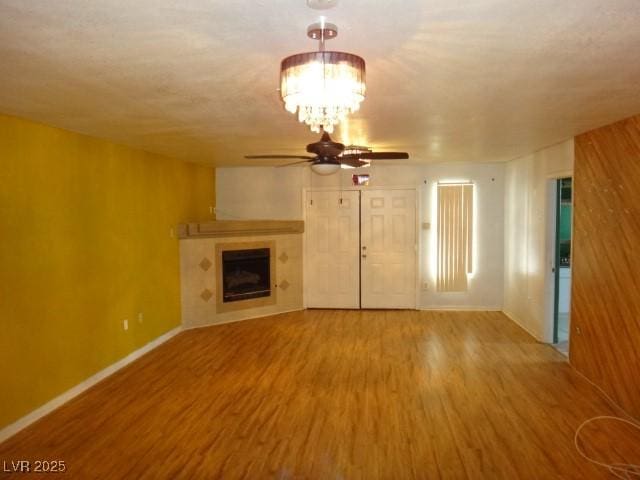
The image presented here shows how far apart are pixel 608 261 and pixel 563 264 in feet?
8.93

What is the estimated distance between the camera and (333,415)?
3.59 metres

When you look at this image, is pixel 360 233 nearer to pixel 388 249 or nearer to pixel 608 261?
pixel 388 249

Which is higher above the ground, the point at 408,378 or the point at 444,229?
→ the point at 444,229

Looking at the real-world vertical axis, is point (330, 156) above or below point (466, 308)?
above

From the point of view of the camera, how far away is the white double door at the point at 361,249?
23.7 ft

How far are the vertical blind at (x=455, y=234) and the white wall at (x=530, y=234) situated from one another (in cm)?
59

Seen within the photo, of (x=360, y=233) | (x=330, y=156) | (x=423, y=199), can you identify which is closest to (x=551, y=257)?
(x=423, y=199)

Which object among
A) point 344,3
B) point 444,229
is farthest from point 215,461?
point 444,229

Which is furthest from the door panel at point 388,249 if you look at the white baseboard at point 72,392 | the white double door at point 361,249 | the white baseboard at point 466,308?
the white baseboard at point 72,392

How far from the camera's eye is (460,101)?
2.99 meters

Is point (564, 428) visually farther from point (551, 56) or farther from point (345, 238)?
point (345, 238)

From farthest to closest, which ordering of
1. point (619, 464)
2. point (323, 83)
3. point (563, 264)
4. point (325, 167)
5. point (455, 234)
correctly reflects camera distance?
point (455, 234) → point (563, 264) → point (325, 167) → point (619, 464) → point (323, 83)

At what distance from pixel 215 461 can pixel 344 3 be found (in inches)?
115

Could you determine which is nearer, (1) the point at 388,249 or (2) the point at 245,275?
(2) the point at 245,275
